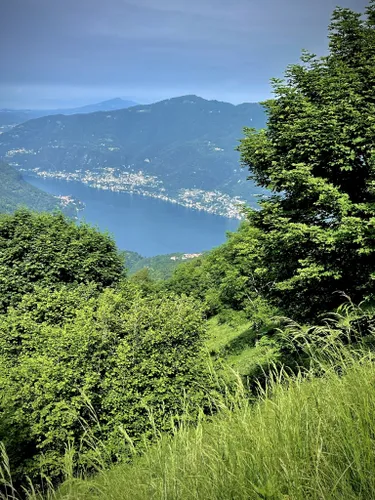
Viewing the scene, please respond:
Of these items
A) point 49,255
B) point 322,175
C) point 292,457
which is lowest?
point 292,457

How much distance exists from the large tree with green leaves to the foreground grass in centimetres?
647

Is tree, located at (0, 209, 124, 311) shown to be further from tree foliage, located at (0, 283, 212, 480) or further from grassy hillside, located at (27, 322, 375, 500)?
grassy hillside, located at (27, 322, 375, 500)

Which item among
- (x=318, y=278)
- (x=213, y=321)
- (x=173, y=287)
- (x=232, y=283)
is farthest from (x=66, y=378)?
(x=173, y=287)

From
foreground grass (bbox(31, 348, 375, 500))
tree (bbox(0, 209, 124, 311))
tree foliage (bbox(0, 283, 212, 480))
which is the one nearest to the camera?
foreground grass (bbox(31, 348, 375, 500))

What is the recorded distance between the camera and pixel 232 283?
21406mm

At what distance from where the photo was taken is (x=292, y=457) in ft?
6.36

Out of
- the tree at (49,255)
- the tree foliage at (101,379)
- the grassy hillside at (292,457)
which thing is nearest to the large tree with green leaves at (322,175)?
the tree foliage at (101,379)

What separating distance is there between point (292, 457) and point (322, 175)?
8972mm

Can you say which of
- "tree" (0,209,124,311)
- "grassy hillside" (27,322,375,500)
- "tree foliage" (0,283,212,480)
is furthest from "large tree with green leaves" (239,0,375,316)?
"tree" (0,209,124,311)

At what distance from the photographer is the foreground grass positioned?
1.67 metres

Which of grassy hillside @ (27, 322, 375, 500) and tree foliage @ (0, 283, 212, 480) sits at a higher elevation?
grassy hillside @ (27, 322, 375, 500)

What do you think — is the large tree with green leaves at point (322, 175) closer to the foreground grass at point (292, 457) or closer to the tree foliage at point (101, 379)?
the tree foliage at point (101, 379)

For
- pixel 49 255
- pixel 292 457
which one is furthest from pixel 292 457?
pixel 49 255

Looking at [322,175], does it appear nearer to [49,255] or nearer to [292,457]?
[292,457]
